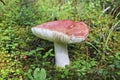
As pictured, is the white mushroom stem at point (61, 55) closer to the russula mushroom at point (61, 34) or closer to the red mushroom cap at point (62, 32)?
the russula mushroom at point (61, 34)

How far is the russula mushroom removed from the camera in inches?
85.4

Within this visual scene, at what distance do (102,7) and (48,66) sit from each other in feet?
5.09

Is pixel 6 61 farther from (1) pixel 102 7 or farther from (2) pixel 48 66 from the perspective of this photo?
(1) pixel 102 7

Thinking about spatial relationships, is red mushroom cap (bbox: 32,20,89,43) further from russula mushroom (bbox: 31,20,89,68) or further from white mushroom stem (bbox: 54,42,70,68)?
white mushroom stem (bbox: 54,42,70,68)

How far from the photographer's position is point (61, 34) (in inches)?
84.6

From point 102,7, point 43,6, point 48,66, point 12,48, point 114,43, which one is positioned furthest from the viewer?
point 102,7

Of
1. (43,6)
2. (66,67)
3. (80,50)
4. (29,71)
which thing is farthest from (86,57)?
(43,6)

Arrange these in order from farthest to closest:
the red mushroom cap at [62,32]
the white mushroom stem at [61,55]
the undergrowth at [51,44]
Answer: the white mushroom stem at [61,55], the undergrowth at [51,44], the red mushroom cap at [62,32]

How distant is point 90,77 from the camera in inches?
90.0

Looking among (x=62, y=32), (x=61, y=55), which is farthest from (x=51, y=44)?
(x=62, y=32)

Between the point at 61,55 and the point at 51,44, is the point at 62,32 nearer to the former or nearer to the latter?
the point at 61,55

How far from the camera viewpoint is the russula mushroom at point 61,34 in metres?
2.17

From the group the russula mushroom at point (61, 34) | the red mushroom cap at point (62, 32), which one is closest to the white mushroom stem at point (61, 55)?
the russula mushroom at point (61, 34)

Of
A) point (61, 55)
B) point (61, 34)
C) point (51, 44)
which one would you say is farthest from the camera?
point (51, 44)
